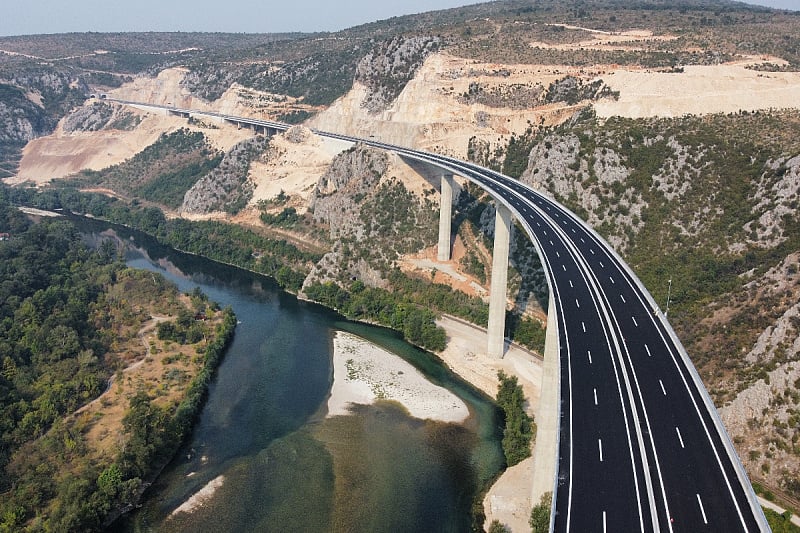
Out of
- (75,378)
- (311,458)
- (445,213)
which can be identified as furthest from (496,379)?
(75,378)

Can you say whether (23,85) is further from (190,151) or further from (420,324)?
(420,324)

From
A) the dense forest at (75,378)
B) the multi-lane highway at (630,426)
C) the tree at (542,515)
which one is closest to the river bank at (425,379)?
the tree at (542,515)

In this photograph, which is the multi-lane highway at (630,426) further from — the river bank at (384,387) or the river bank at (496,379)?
the river bank at (384,387)

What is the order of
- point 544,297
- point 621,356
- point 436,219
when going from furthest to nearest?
point 436,219 → point 544,297 → point 621,356

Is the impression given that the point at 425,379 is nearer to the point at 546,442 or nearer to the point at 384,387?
the point at 384,387

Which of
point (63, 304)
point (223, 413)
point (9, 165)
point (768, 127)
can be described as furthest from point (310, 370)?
point (9, 165)

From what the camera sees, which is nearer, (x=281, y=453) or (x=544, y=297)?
(x=281, y=453)
